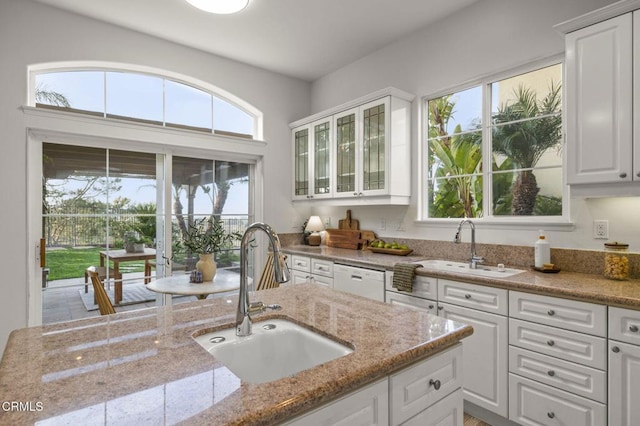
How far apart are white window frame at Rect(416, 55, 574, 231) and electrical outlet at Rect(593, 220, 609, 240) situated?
0.12 meters

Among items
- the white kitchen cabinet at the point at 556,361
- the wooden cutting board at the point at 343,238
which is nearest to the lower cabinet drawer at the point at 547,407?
the white kitchen cabinet at the point at 556,361

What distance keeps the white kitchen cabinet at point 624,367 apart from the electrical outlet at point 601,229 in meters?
0.73

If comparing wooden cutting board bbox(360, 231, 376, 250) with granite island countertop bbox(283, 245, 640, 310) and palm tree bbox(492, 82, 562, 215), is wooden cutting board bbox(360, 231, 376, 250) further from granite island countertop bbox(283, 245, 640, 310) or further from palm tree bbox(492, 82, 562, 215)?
palm tree bbox(492, 82, 562, 215)

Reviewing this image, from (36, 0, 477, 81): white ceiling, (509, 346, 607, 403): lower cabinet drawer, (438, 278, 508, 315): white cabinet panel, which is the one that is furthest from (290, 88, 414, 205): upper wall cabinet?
(509, 346, 607, 403): lower cabinet drawer

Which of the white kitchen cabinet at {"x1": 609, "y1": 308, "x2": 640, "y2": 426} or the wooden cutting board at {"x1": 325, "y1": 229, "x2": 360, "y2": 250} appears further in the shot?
the wooden cutting board at {"x1": 325, "y1": 229, "x2": 360, "y2": 250}

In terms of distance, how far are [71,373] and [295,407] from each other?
0.60 meters

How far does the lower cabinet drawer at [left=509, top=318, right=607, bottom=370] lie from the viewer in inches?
67.4

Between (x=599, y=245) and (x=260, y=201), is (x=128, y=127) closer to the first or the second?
(x=260, y=201)

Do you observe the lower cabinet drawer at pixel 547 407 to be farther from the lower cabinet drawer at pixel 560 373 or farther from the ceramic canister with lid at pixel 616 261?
the ceramic canister with lid at pixel 616 261

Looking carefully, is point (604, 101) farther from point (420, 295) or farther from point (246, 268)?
point (246, 268)

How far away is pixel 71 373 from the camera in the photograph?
0.89 meters

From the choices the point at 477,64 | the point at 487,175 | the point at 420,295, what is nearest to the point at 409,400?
the point at 420,295

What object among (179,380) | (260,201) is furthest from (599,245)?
(260,201)

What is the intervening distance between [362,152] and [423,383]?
8.41ft
